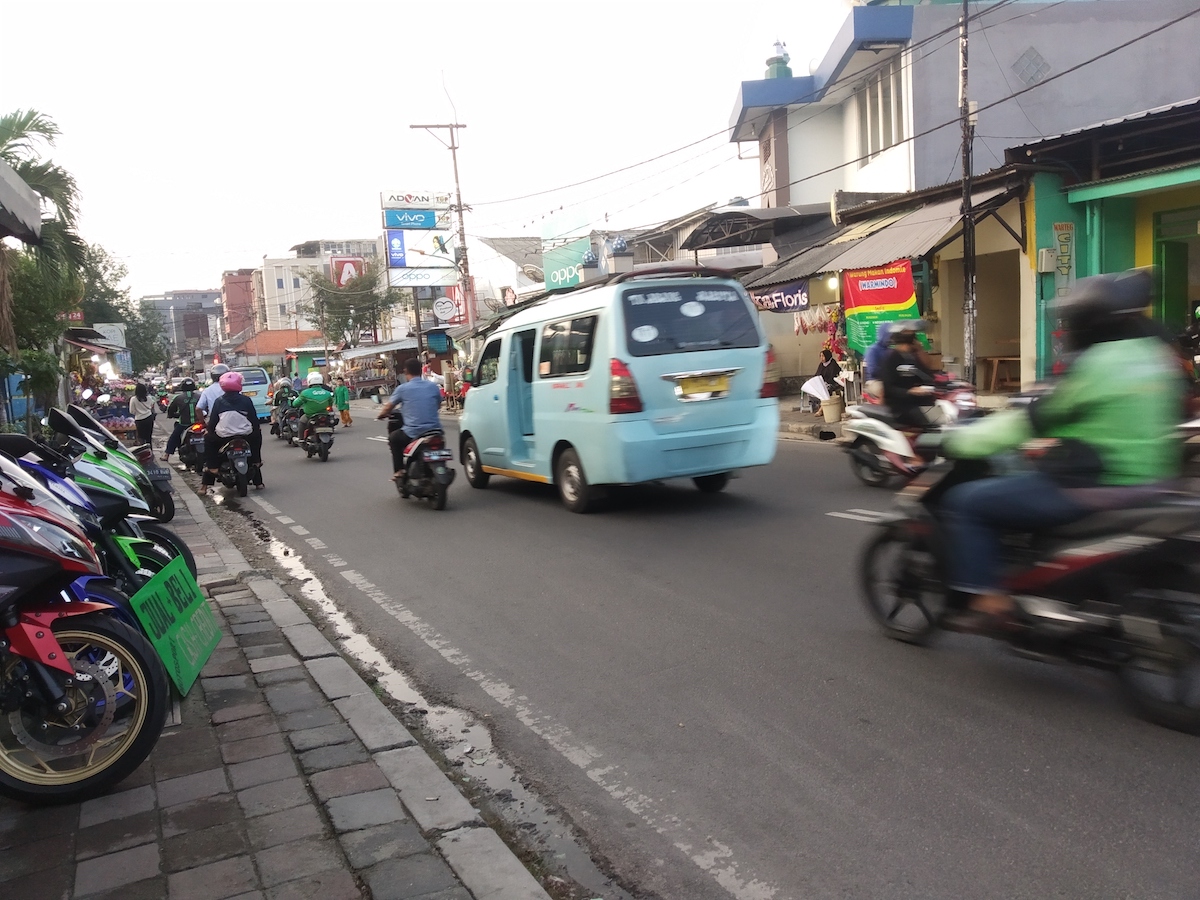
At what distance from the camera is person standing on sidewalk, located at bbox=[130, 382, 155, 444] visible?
52.5 feet

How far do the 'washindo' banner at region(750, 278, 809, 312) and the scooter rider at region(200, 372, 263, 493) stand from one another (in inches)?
423

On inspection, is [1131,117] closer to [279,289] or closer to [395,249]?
[395,249]

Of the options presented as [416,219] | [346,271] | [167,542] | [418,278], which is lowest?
[167,542]

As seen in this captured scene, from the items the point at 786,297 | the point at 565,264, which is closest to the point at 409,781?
the point at 786,297

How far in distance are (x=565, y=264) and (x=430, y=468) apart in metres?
27.4

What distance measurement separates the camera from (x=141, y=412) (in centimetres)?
1630

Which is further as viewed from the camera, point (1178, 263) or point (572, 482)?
point (1178, 263)

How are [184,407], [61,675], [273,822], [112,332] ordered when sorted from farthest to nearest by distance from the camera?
[112,332] < [184,407] < [61,675] < [273,822]

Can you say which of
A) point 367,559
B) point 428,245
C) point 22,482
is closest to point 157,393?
point 428,245

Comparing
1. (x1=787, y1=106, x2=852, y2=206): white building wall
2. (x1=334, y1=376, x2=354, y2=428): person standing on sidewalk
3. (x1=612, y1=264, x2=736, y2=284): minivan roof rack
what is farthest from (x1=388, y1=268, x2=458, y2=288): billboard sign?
(x1=612, y1=264, x2=736, y2=284): minivan roof rack

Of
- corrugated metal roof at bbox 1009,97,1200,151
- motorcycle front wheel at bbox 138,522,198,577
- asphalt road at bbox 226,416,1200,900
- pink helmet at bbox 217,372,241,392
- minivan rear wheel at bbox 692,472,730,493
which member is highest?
corrugated metal roof at bbox 1009,97,1200,151

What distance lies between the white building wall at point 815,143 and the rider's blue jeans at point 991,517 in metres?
23.4

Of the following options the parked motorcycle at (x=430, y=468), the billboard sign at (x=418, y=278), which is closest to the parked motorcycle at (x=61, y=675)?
the parked motorcycle at (x=430, y=468)

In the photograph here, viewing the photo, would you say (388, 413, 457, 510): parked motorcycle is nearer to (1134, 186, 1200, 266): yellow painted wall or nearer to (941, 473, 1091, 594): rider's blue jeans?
(941, 473, 1091, 594): rider's blue jeans
